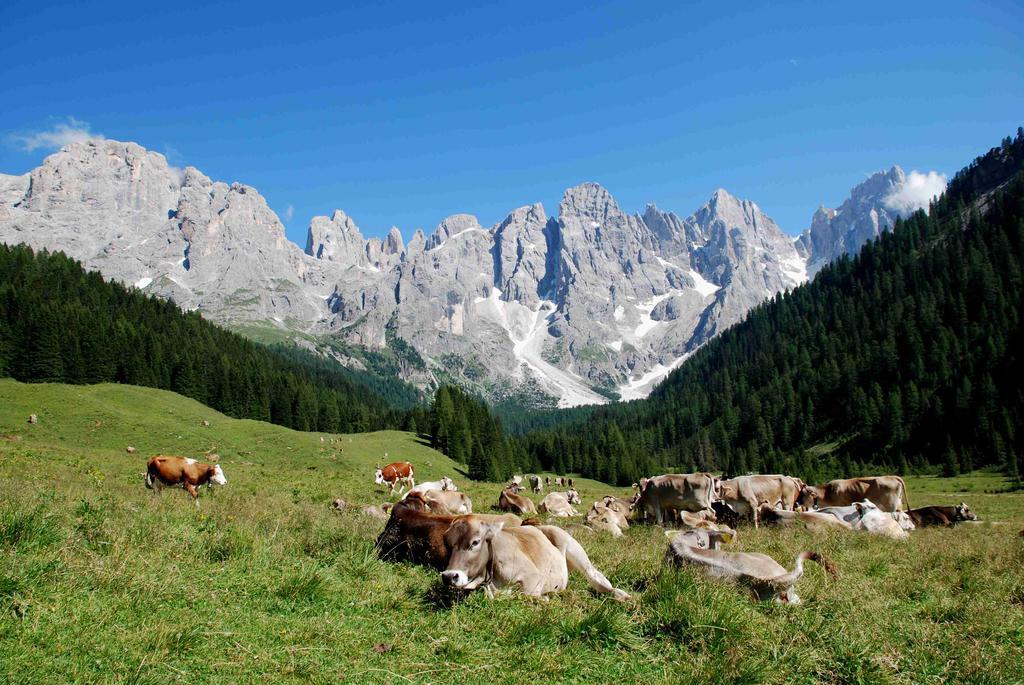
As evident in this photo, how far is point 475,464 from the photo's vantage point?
6300 centimetres

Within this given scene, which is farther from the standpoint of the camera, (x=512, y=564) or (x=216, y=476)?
(x=216, y=476)

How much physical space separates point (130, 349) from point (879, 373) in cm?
13077

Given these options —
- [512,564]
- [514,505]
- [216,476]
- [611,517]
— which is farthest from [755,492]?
[216,476]

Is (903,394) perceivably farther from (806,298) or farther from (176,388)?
(176,388)

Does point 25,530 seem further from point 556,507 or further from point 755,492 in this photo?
point 755,492

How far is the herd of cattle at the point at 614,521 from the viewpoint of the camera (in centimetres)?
736

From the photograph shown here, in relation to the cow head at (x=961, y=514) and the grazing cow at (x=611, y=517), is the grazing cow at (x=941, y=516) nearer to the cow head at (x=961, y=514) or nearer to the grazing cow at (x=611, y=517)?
the cow head at (x=961, y=514)

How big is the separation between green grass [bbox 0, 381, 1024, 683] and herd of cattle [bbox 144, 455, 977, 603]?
0.43 meters

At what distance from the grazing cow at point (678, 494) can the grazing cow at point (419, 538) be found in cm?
1136

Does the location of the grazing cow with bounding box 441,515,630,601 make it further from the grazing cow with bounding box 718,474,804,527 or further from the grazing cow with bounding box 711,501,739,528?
the grazing cow with bounding box 718,474,804,527

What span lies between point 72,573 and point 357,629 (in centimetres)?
325

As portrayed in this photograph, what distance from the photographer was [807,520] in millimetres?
15750

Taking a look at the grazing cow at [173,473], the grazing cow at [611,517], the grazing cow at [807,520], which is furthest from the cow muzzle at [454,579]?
the grazing cow at [173,473]

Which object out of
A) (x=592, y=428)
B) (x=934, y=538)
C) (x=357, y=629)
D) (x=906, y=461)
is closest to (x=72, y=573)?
(x=357, y=629)
